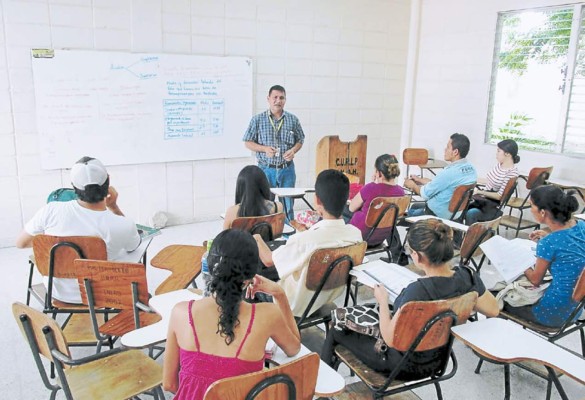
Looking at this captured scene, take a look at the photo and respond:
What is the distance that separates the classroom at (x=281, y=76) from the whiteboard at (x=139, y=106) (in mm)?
88

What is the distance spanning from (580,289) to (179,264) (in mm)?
1969

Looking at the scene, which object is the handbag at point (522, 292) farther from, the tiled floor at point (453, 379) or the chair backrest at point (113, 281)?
the chair backrest at point (113, 281)

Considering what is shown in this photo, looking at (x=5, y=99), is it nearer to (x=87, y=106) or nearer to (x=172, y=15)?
(x=87, y=106)

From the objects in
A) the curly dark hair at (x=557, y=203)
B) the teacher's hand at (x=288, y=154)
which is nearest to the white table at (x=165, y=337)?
the curly dark hair at (x=557, y=203)

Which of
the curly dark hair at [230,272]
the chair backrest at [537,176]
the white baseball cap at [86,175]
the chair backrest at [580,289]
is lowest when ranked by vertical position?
the chair backrest at [580,289]

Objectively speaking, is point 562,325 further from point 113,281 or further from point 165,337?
point 113,281

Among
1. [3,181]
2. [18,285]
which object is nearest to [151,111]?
[3,181]

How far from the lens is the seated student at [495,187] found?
4.37 metres

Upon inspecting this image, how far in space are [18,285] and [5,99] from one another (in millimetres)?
1678

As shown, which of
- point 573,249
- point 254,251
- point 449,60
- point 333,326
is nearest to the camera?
point 254,251

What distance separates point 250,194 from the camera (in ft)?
9.30

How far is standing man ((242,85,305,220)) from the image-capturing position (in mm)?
4609

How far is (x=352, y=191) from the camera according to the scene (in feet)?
13.0

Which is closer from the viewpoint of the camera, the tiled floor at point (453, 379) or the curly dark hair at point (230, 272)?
the curly dark hair at point (230, 272)
